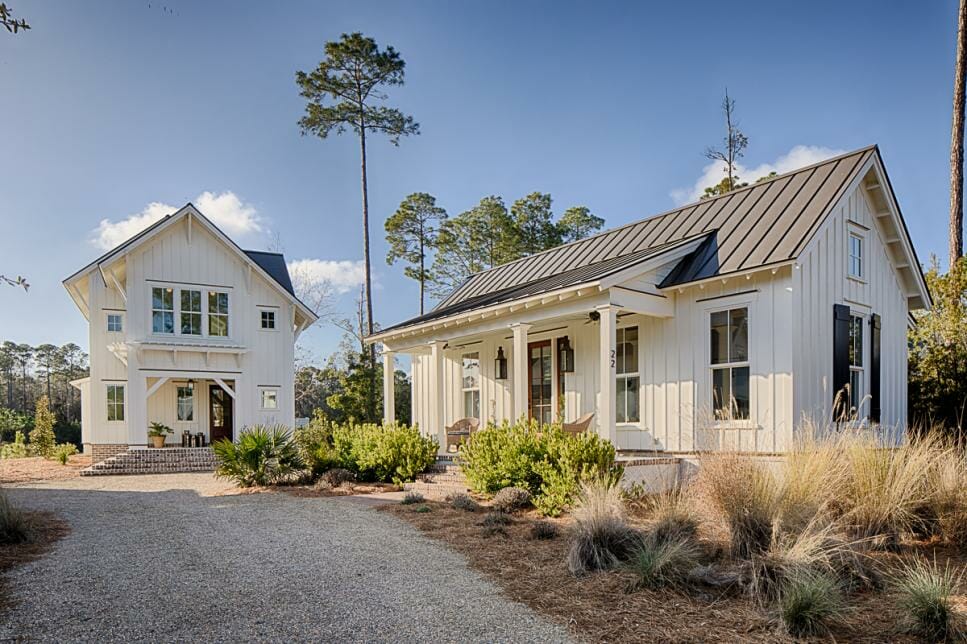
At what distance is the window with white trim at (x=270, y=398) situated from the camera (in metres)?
20.1

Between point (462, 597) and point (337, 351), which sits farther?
point (337, 351)

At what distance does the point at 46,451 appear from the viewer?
→ 20625 mm

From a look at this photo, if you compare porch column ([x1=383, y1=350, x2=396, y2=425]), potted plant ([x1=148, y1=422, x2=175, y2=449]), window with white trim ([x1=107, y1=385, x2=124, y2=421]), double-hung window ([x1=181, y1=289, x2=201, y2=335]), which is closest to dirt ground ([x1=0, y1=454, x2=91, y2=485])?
window with white trim ([x1=107, y1=385, x2=124, y2=421])

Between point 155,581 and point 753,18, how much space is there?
46.3 feet

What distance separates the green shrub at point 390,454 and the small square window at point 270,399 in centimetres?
872

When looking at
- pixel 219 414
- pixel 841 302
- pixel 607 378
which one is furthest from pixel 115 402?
pixel 841 302

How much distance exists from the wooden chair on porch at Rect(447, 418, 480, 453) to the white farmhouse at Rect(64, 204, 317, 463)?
7701 millimetres

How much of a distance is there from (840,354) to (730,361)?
181 centimetres

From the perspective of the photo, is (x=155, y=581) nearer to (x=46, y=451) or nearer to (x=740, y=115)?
(x=46, y=451)

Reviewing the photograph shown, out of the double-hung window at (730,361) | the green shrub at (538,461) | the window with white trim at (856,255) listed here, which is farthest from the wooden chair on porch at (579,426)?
the window with white trim at (856,255)

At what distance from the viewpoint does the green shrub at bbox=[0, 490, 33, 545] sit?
22.9ft

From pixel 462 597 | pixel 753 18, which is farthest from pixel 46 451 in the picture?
pixel 753 18

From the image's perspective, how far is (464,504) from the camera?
9.09 meters

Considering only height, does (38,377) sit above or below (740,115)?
below
